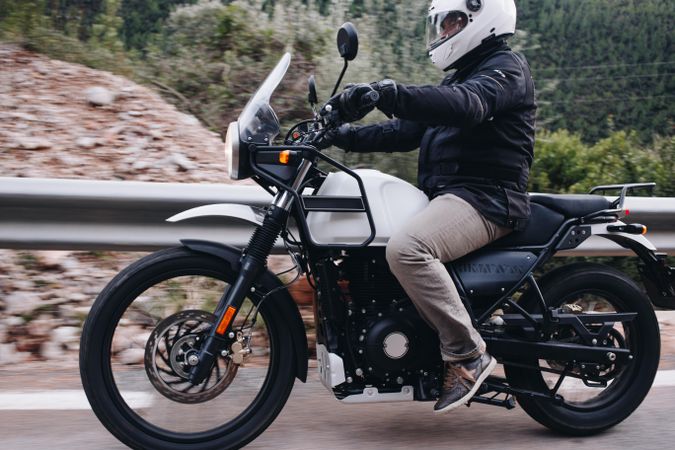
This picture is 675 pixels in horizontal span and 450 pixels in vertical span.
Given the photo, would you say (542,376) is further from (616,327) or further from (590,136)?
(590,136)

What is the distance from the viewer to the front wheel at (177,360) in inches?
137

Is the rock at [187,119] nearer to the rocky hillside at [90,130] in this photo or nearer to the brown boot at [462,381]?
the rocky hillside at [90,130]

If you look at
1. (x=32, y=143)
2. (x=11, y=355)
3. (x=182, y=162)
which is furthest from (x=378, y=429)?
(x=32, y=143)

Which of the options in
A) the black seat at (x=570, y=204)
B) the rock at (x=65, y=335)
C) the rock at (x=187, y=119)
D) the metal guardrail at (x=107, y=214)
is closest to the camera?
the black seat at (x=570, y=204)

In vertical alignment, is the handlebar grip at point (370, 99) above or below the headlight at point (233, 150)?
above

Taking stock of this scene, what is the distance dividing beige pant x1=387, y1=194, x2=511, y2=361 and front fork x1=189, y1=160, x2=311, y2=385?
434 mm

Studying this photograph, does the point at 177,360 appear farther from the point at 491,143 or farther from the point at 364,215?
the point at 491,143

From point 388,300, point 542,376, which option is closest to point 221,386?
point 388,300

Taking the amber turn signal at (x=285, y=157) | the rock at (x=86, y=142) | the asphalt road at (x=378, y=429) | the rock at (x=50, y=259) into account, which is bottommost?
the rock at (x=50, y=259)

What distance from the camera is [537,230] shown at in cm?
388

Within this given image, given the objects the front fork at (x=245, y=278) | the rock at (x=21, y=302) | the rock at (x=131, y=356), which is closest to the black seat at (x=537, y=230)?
the front fork at (x=245, y=278)

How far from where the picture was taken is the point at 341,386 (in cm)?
368

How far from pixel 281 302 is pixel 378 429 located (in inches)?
29.6

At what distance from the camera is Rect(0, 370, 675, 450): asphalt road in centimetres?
372
